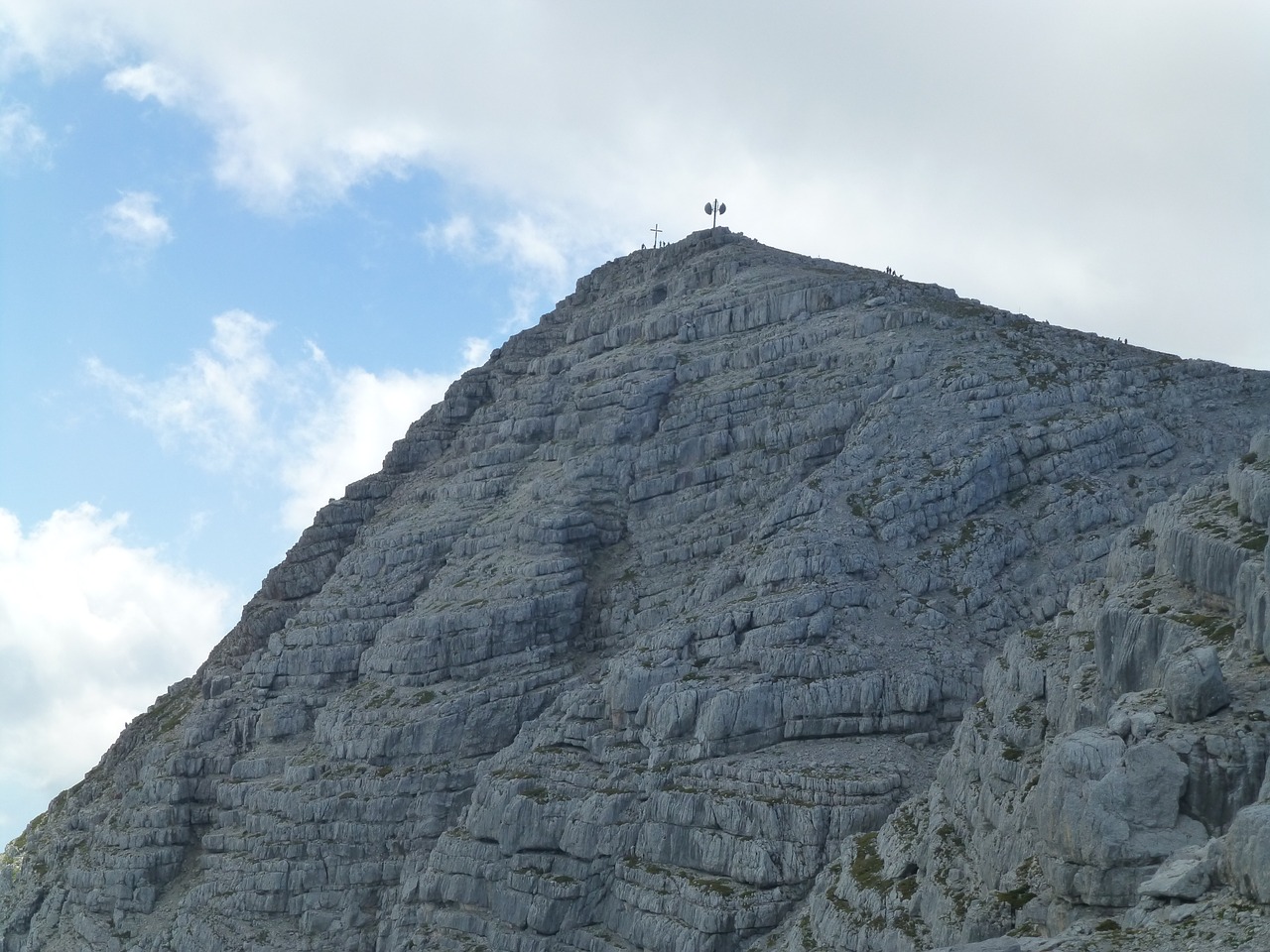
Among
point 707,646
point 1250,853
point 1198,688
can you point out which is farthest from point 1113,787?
point 707,646

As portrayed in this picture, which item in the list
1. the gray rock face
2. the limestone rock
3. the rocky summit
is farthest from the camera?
the rocky summit

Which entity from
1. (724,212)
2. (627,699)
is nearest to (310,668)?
(627,699)

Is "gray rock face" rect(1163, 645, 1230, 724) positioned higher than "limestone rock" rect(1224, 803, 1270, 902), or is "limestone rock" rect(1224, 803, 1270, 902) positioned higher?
"gray rock face" rect(1163, 645, 1230, 724)

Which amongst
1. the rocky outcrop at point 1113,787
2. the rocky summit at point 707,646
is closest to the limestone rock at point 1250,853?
the rocky outcrop at point 1113,787

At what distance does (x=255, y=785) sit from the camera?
128 meters

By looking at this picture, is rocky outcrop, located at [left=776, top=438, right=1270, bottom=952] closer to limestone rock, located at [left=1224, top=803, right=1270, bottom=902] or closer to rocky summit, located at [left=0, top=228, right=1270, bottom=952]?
limestone rock, located at [left=1224, top=803, right=1270, bottom=902]

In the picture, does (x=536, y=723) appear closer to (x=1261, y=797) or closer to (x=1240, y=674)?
(x=1240, y=674)

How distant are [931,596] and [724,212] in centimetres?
8011

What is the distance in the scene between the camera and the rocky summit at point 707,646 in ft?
233

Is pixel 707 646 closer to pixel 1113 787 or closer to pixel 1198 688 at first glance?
pixel 1198 688

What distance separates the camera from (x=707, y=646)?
106188 mm

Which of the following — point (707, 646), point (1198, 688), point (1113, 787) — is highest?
point (707, 646)

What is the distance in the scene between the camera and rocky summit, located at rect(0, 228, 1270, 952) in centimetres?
7088

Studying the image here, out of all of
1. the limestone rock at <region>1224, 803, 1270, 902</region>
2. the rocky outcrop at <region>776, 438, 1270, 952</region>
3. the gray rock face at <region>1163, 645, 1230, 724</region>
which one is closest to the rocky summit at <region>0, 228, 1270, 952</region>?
the rocky outcrop at <region>776, 438, 1270, 952</region>
